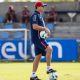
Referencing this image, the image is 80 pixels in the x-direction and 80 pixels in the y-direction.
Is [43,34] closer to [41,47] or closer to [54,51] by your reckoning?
[41,47]

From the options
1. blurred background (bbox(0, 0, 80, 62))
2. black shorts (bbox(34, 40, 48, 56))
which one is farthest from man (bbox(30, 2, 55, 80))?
blurred background (bbox(0, 0, 80, 62))

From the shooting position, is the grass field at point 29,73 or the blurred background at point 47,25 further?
the blurred background at point 47,25

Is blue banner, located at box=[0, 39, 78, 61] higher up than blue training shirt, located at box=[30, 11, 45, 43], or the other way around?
blue training shirt, located at box=[30, 11, 45, 43]

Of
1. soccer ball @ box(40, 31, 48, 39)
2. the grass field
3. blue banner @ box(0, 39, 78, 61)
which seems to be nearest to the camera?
soccer ball @ box(40, 31, 48, 39)

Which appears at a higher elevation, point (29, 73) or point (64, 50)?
point (29, 73)

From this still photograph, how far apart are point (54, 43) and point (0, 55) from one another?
7.62 feet

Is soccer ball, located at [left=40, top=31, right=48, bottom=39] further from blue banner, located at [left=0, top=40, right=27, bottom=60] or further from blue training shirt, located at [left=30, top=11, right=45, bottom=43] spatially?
blue banner, located at [left=0, top=40, right=27, bottom=60]

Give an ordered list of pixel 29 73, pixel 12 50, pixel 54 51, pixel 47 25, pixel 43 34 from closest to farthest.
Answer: pixel 43 34
pixel 29 73
pixel 54 51
pixel 12 50
pixel 47 25

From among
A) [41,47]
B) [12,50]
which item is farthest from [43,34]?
[12,50]

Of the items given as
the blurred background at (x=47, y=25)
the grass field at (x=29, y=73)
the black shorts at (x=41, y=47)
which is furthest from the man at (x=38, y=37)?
the blurred background at (x=47, y=25)

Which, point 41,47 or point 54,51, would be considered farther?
point 54,51

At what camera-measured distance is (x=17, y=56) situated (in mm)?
17562

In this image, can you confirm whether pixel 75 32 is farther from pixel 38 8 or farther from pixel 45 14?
pixel 38 8

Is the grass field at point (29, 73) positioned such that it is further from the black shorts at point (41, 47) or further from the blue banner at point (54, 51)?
the blue banner at point (54, 51)
